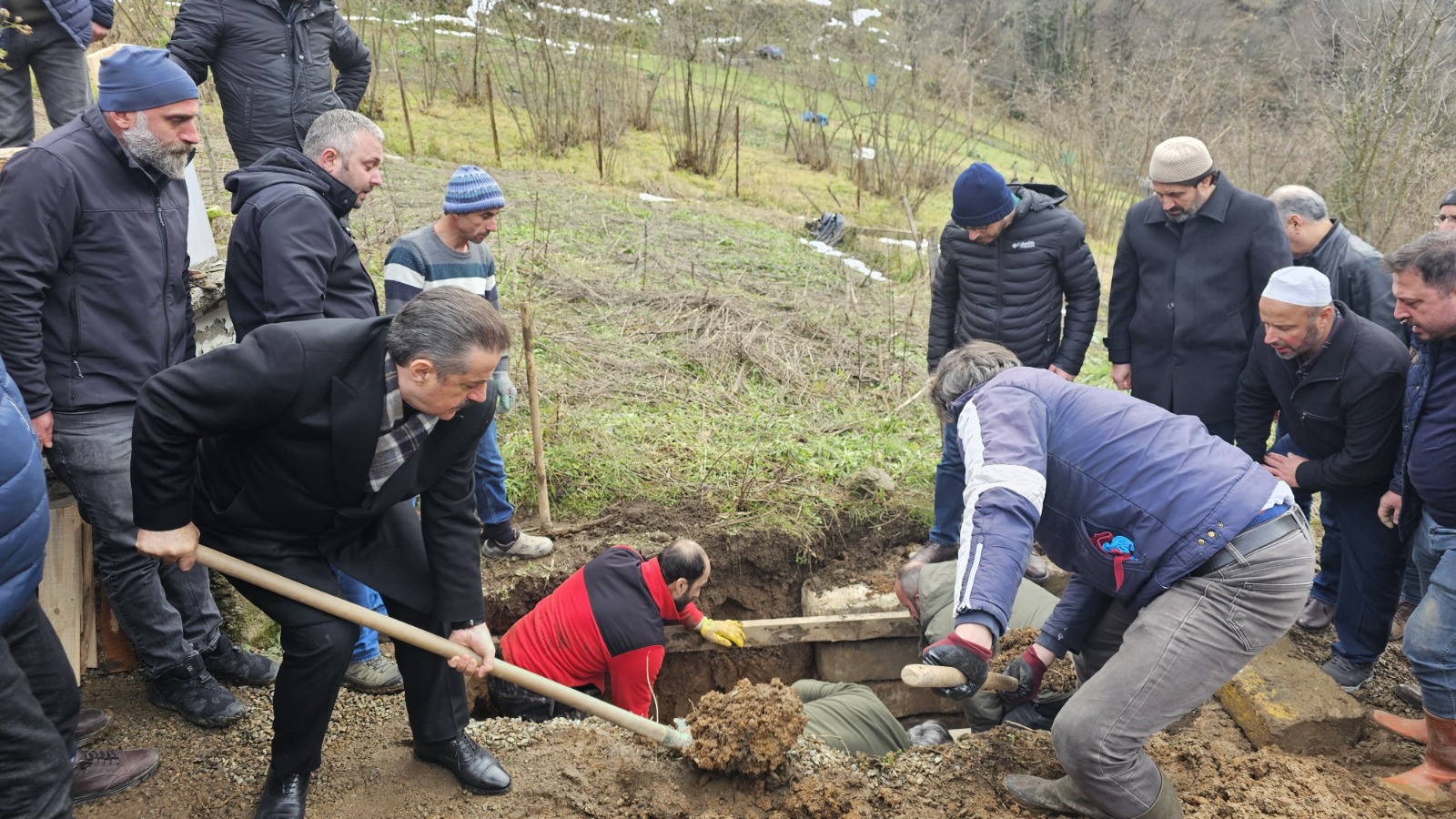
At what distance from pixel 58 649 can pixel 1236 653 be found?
3.38 m

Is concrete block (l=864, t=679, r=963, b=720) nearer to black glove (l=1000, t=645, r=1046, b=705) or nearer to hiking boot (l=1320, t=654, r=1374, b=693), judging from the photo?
black glove (l=1000, t=645, r=1046, b=705)

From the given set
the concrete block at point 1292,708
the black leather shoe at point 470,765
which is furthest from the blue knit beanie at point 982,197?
the black leather shoe at point 470,765

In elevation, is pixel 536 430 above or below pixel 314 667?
below

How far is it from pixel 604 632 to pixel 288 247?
1.98 metres

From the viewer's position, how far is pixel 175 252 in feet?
10.6

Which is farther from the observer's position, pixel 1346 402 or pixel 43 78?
pixel 43 78

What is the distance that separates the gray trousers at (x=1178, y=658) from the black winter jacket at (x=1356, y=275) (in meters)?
2.17

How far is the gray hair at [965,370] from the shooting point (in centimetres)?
310

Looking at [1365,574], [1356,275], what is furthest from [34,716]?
[1356,275]

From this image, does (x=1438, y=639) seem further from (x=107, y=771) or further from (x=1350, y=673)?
(x=107, y=771)

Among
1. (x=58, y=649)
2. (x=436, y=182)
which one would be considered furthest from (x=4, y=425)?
(x=436, y=182)

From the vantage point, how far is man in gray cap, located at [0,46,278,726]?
9.47 ft

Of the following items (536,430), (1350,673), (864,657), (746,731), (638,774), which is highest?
(536,430)

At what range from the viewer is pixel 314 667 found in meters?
2.82
